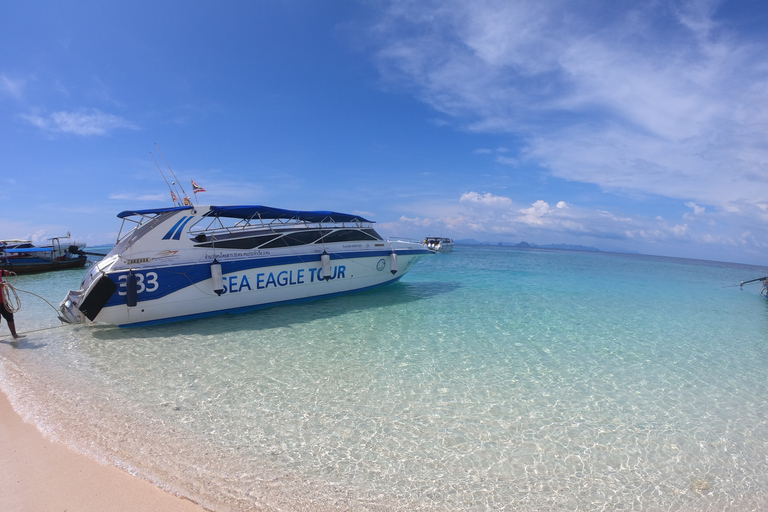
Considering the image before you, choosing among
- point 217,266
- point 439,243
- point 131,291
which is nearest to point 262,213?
point 217,266

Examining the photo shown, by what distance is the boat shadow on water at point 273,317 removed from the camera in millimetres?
8328

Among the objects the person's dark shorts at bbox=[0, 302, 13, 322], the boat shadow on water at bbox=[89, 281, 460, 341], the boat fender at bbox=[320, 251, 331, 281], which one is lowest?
the boat shadow on water at bbox=[89, 281, 460, 341]

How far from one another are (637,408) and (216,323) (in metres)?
9.12

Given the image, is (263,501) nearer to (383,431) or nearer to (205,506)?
(205,506)

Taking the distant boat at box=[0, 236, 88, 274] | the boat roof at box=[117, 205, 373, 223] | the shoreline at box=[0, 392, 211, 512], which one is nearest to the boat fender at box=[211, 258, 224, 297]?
the boat roof at box=[117, 205, 373, 223]

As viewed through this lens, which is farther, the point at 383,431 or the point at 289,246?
the point at 289,246

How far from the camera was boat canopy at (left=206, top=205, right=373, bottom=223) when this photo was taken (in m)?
10.3

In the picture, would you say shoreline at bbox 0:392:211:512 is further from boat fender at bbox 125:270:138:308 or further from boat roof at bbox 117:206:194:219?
boat roof at bbox 117:206:194:219

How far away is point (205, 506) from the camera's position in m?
2.95

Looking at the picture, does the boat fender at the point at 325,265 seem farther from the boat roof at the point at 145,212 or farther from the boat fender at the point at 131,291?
the boat fender at the point at 131,291

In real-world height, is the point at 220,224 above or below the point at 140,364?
above

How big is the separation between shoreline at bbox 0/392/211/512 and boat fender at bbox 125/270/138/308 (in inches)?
194

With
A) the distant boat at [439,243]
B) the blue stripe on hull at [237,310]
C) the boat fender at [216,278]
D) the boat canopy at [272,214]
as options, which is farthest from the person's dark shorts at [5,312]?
the distant boat at [439,243]

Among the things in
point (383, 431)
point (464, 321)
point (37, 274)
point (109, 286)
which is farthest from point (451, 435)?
point (37, 274)
